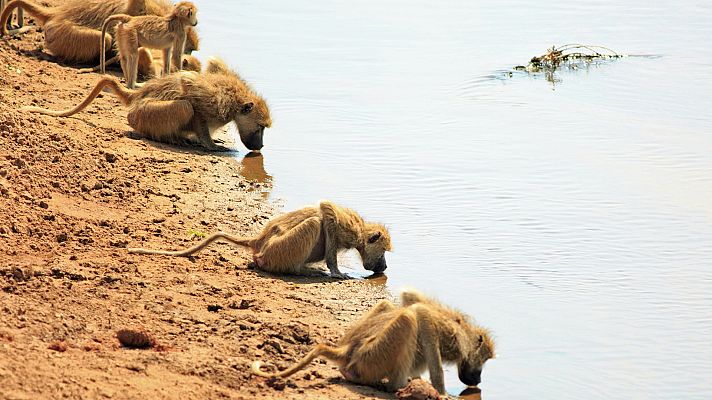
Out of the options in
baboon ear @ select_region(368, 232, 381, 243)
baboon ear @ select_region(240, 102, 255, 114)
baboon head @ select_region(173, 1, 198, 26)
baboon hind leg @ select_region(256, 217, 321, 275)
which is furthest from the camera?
baboon head @ select_region(173, 1, 198, 26)

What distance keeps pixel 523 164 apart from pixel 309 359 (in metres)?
6.76

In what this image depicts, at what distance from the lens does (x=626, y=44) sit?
2058 cm

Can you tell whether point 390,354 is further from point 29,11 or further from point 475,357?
point 29,11

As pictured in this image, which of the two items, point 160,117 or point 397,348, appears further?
point 160,117

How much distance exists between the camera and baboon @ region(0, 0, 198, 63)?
17.1 meters

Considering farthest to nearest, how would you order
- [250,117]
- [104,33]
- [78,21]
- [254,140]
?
[78,21] < [104,33] < [254,140] < [250,117]

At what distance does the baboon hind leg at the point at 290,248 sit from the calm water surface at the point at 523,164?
87 cm

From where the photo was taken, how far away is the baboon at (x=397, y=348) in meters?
8.00

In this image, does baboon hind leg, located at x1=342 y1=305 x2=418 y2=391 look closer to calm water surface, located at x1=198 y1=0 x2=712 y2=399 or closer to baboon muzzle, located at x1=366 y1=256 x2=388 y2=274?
calm water surface, located at x1=198 y1=0 x2=712 y2=399

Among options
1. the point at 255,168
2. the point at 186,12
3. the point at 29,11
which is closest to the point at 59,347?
the point at 255,168

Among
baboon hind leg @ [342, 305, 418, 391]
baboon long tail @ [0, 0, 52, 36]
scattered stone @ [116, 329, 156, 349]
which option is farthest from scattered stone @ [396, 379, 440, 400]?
baboon long tail @ [0, 0, 52, 36]

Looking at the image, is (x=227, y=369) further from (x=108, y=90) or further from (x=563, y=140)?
(x=108, y=90)

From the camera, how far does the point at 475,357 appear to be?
28.1 ft

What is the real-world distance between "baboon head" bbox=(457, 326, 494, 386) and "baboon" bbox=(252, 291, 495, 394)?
0.05 ft
